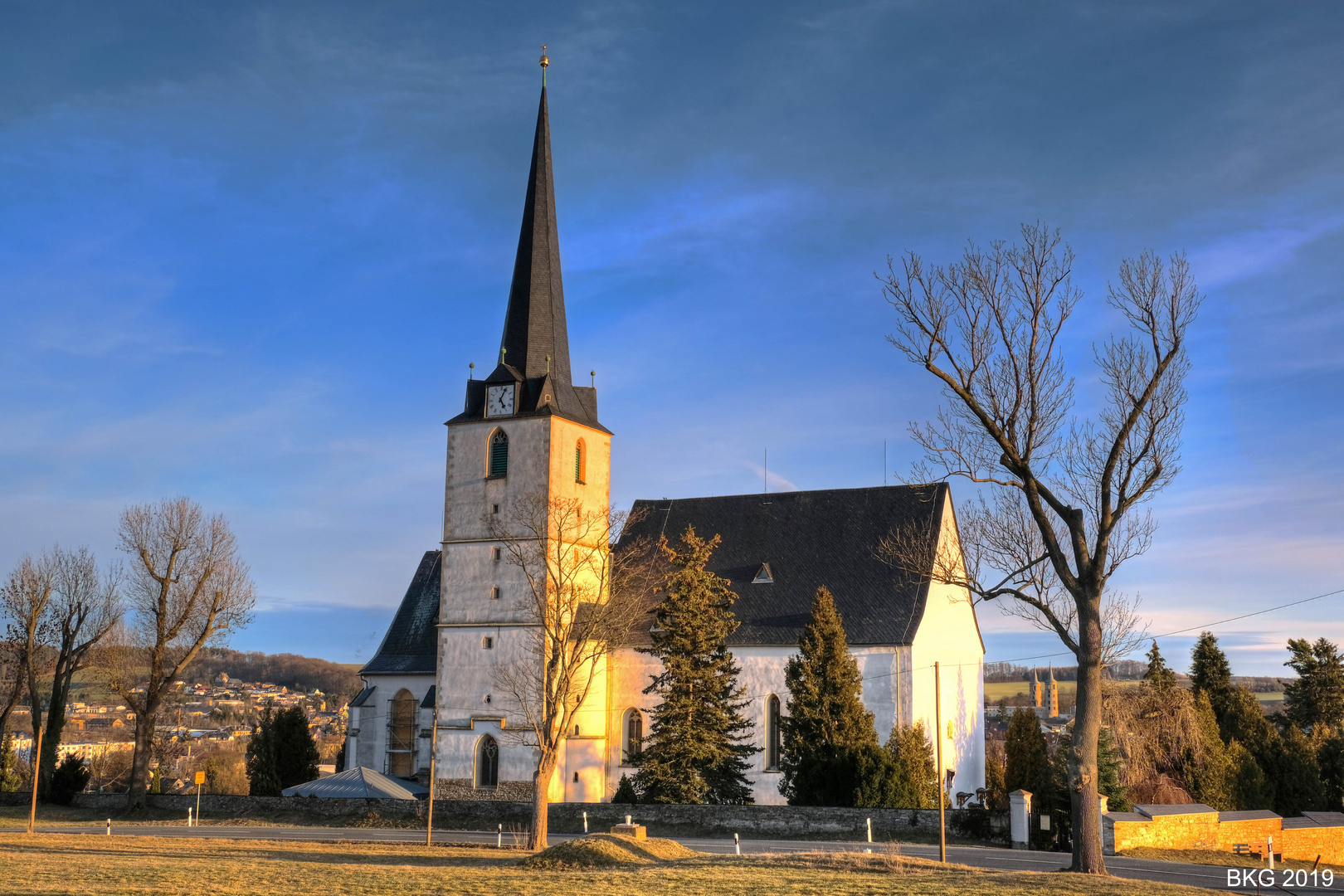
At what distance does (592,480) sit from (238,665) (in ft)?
419

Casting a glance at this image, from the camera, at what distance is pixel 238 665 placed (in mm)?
151875

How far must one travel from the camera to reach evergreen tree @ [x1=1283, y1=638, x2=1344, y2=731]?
149ft

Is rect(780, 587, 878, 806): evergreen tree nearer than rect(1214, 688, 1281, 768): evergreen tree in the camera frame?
Yes

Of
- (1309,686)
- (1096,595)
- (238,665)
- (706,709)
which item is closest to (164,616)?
(706,709)

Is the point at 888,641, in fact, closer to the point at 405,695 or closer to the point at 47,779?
the point at 405,695

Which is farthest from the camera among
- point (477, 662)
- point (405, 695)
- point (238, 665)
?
point (238, 665)

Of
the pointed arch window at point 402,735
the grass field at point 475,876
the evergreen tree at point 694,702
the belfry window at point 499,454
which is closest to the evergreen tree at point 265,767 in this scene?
the pointed arch window at point 402,735

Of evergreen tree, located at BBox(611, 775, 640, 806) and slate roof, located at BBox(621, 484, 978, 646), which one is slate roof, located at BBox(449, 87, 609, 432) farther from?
evergreen tree, located at BBox(611, 775, 640, 806)

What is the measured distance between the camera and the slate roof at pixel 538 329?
39438 mm

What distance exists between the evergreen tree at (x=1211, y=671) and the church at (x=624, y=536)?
32.8ft

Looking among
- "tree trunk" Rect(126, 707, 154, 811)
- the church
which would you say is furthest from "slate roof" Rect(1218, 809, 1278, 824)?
"tree trunk" Rect(126, 707, 154, 811)

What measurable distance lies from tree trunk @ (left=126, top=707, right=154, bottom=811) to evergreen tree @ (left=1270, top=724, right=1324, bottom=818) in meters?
37.2

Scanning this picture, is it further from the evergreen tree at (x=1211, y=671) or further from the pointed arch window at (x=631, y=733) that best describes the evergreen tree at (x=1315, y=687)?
the pointed arch window at (x=631, y=733)

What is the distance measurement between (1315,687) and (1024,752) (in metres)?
21.1
